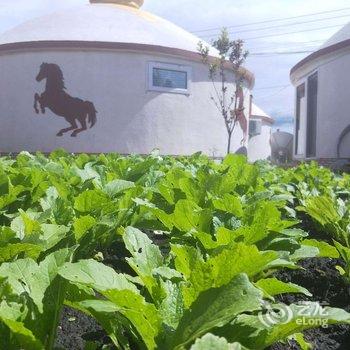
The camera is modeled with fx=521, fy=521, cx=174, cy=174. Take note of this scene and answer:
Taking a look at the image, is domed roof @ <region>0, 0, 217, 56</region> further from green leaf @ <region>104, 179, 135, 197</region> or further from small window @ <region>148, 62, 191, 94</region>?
green leaf @ <region>104, 179, 135, 197</region>

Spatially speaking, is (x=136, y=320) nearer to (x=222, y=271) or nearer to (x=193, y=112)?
(x=222, y=271)

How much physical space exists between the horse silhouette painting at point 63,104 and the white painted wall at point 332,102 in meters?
7.99

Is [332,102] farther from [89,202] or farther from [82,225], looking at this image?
[82,225]

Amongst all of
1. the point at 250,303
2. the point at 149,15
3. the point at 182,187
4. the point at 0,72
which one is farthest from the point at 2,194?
the point at 149,15

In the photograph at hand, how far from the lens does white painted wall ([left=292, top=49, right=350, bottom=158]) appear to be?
17375 millimetres

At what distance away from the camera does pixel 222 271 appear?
0.91 m

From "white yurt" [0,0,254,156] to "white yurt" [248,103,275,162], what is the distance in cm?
799

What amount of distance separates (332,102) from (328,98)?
0.86ft

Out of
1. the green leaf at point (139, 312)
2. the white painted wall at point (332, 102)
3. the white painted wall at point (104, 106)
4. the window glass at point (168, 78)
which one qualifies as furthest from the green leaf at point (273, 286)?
the white painted wall at point (332, 102)

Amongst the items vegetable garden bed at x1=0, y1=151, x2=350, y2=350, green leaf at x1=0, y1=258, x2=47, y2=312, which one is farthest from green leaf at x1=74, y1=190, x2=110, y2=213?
green leaf at x1=0, y1=258, x2=47, y2=312

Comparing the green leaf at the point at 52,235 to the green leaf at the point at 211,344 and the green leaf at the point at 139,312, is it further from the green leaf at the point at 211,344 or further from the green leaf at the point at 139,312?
the green leaf at the point at 211,344

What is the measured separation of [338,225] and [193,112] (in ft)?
51.4

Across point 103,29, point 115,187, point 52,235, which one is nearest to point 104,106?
point 103,29

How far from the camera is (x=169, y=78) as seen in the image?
17.3m
